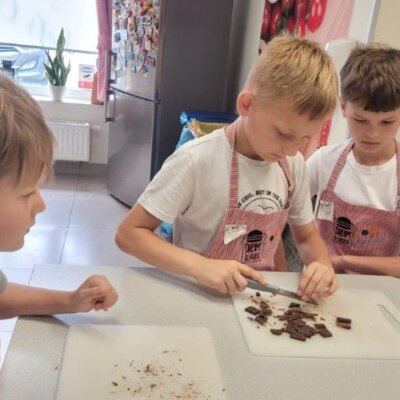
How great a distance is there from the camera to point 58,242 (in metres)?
2.69

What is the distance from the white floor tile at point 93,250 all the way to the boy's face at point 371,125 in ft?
4.93

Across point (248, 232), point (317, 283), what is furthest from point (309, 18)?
point (317, 283)

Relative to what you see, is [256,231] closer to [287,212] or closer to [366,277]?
[287,212]

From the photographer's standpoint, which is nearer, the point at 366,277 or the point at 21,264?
the point at 366,277

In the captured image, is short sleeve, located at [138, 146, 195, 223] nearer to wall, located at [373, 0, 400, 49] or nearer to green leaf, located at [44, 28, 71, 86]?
wall, located at [373, 0, 400, 49]

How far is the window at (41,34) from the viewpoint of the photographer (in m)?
3.63

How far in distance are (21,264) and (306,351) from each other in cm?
190

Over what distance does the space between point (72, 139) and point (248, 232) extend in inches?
109

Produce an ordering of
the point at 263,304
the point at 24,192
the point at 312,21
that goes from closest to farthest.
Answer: the point at 24,192
the point at 263,304
the point at 312,21

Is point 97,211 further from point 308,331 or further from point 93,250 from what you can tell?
point 308,331

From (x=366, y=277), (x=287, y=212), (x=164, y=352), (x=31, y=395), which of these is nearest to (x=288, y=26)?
(x=287, y=212)

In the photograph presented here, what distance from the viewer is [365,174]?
1322mm

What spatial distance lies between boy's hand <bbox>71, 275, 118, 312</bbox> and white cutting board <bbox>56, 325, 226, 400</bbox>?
40mm

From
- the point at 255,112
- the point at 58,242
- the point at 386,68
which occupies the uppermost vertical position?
the point at 386,68
